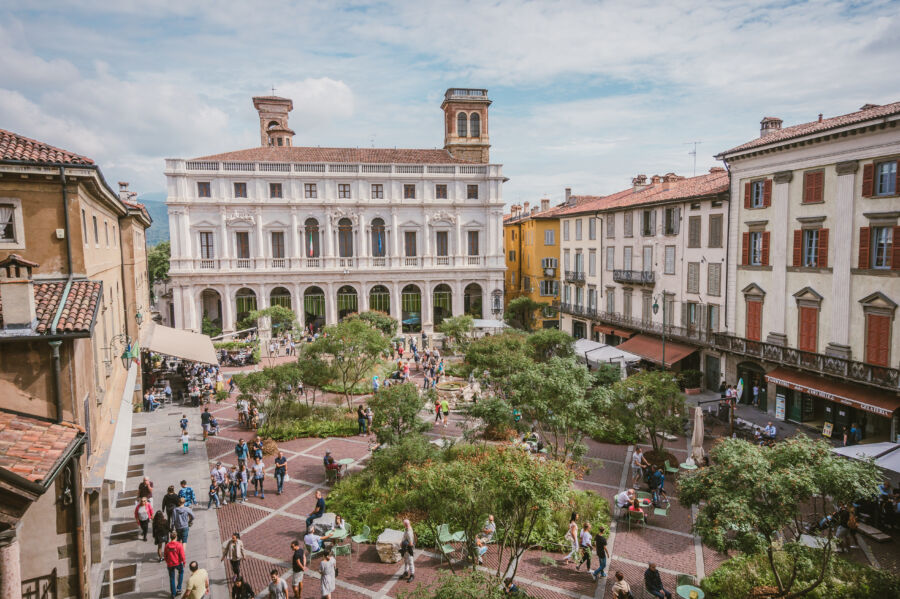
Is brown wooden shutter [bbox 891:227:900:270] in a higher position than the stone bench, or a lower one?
higher

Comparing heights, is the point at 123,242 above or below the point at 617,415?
above

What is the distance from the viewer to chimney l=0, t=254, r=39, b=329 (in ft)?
32.7

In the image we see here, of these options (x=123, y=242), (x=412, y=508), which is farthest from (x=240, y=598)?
(x=123, y=242)

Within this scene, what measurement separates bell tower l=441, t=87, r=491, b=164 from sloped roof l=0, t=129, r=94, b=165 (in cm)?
4157

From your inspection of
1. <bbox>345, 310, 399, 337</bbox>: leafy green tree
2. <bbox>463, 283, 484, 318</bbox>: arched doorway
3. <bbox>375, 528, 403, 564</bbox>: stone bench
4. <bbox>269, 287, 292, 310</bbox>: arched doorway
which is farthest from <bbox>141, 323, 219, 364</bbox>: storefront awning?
<bbox>463, 283, 484, 318</bbox>: arched doorway

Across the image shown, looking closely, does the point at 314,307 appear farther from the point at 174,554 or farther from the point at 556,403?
the point at 174,554

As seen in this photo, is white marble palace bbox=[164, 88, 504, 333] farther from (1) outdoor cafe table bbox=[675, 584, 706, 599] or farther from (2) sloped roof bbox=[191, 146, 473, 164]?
(1) outdoor cafe table bbox=[675, 584, 706, 599]

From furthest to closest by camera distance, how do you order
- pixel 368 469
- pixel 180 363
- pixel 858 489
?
1. pixel 180 363
2. pixel 368 469
3. pixel 858 489

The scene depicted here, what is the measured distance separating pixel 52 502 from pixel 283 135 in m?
53.0

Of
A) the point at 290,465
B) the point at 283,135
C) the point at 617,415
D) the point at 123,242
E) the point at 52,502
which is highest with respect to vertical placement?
the point at 283,135

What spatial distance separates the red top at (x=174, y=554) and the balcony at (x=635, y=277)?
28731 mm

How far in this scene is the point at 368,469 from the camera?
691 inches

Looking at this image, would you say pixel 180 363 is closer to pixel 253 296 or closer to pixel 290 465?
pixel 253 296

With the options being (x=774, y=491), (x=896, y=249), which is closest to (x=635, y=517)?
(x=774, y=491)
